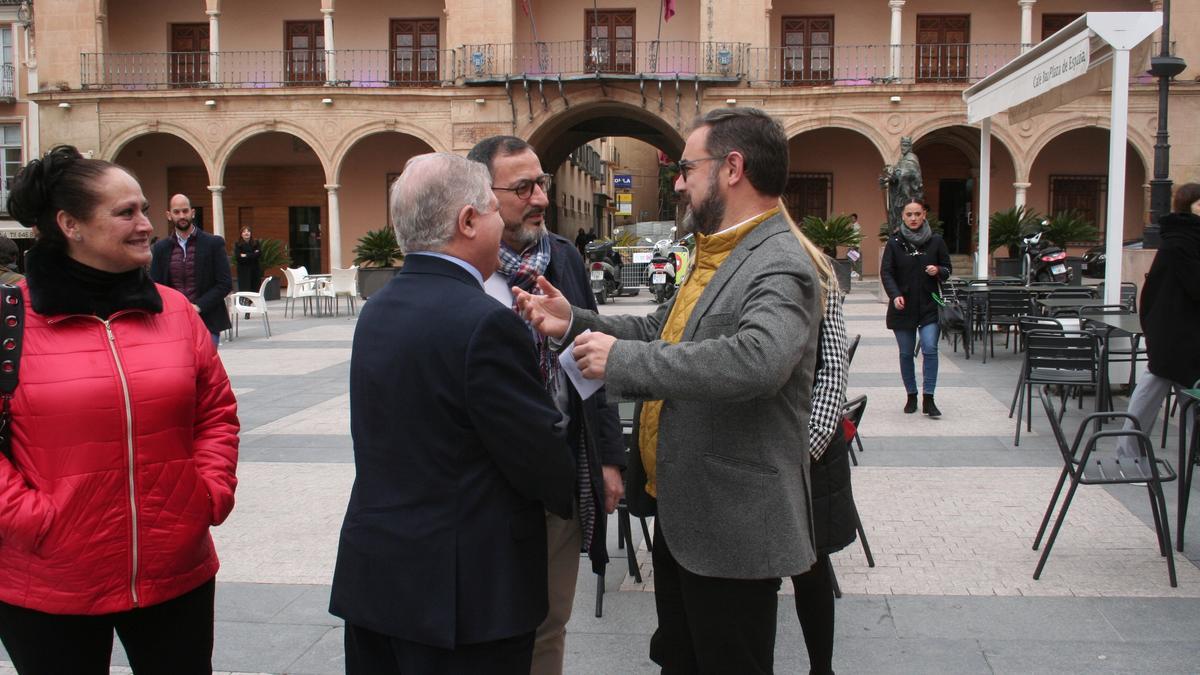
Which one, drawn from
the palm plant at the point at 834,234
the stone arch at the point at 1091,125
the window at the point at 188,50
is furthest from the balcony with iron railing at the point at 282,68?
the stone arch at the point at 1091,125

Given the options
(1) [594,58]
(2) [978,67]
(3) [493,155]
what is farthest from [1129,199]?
(3) [493,155]

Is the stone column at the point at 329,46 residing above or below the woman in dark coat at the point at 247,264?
above

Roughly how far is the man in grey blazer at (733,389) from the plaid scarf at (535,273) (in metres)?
0.27

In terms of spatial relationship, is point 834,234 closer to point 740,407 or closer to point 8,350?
point 740,407

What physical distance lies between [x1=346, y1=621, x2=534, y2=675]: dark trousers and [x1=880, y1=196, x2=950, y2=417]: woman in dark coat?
6.22 meters

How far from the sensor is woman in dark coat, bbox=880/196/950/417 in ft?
25.9

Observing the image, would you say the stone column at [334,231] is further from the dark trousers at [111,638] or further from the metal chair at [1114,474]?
the dark trousers at [111,638]

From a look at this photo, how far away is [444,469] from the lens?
6.73 ft

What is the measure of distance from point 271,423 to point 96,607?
6049mm

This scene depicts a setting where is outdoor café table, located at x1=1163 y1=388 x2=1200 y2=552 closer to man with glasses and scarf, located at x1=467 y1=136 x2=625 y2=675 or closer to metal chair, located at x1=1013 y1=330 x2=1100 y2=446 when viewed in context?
metal chair, located at x1=1013 y1=330 x2=1100 y2=446

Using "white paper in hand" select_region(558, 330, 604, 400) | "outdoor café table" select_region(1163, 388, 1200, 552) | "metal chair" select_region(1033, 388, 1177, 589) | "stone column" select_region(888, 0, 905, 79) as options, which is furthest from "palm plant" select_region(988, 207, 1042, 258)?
"white paper in hand" select_region(558, 330, 604, 400)

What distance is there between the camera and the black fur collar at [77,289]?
232cm

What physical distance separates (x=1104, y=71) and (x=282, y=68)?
22755 millimetres

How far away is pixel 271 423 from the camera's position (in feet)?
26.7
